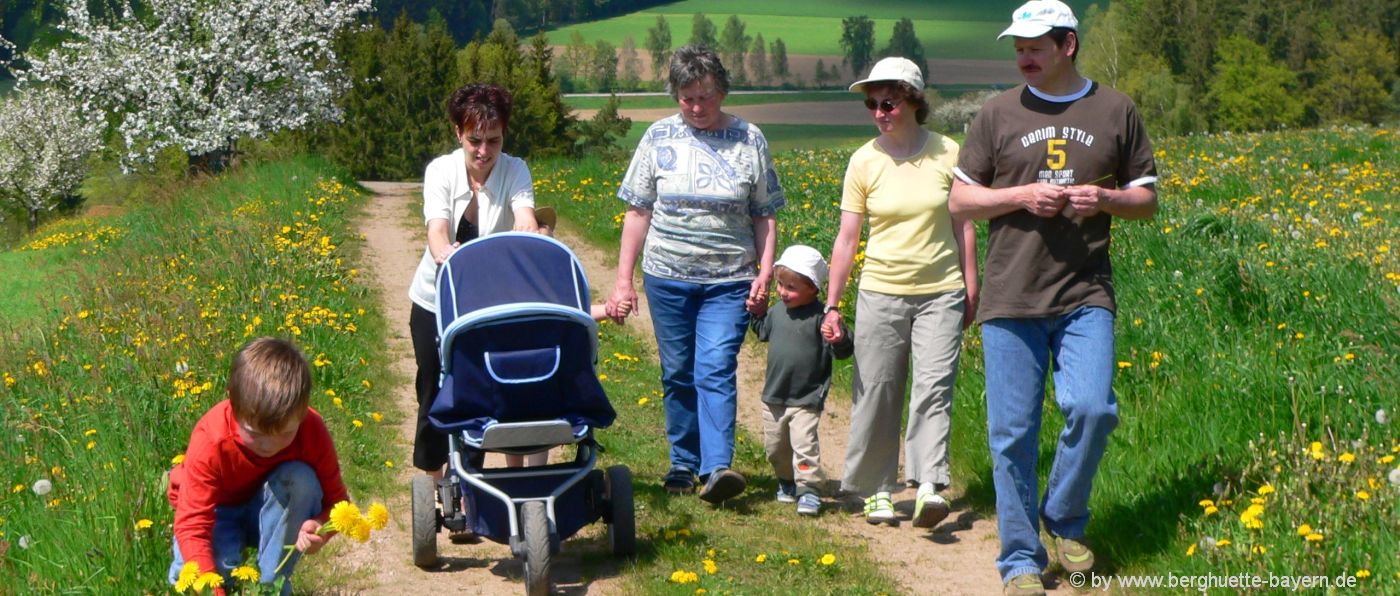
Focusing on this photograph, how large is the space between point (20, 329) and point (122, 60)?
97.4 feet

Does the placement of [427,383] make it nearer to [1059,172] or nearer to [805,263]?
[805,263]

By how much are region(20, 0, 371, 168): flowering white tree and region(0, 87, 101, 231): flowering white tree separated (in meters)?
18.8

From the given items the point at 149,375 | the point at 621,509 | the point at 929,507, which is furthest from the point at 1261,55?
the point at 621,509

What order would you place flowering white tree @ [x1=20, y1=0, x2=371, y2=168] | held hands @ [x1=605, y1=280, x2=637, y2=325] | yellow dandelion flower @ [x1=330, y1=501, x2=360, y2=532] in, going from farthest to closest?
flowering white tree @ [x1=20, y1=0, x2=371, y2=168] → held hands @ [x1=605, y1=280, x2=637, y2=325] → yellow dandelion flower @ [x1=330, y1=501, x2=360, y2=532]

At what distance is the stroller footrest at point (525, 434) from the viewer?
16.9 ft

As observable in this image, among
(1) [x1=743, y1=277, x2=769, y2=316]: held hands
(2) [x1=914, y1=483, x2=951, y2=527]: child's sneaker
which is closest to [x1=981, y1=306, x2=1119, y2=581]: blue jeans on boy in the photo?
(2) [x1=914, y1=483, x2=951, y2=527]: child's sneaker

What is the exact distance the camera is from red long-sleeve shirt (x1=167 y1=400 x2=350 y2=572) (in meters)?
4.17

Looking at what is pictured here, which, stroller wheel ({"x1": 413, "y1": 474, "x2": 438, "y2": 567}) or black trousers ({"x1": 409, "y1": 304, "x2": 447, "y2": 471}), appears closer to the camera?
stroller wheel ({"x1": 413, "y1": 474, "x2": 438, "y2": 567})

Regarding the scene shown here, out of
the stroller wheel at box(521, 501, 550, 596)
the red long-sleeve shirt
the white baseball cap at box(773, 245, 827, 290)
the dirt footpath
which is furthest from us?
the white baseball cap at box(773, 245, 827, 290)

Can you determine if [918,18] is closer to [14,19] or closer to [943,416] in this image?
[14,19]

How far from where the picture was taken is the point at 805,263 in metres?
6.40

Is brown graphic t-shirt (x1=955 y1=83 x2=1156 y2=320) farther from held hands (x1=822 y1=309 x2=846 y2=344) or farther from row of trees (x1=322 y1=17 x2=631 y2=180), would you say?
row of trees (x1=322 y1=17 x2=631 y2=180)

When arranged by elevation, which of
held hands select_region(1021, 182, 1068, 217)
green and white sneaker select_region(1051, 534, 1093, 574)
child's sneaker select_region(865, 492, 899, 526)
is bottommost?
child's sneaker select_region(865, 492, 899, 526)

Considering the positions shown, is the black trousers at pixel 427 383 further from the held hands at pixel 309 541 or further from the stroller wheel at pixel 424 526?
the held hands at pixel 309 541
